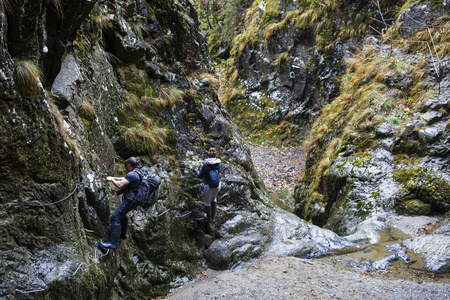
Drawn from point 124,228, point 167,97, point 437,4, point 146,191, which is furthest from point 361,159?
point 124,228

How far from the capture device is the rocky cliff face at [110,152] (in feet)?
12.6

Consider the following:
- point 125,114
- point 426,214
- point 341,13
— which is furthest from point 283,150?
point 125,114

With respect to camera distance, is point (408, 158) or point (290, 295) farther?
point (408, 158)

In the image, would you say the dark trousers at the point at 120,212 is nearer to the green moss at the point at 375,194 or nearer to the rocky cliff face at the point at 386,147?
the rocky cliff face at the point at 386,147

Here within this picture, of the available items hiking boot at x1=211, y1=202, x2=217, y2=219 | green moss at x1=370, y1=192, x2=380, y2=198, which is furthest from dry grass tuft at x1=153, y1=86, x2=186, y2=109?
green moss at x1=370, y1=192, x2=380, y2=198

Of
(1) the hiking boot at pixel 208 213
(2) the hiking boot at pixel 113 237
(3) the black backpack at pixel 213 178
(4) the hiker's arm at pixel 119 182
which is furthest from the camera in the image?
(1) the hiking boot at pixel 208 213

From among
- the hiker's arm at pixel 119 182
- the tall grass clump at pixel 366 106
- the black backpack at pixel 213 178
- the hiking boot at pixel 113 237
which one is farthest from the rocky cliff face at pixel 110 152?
the tall grass clump at pixel 366 106

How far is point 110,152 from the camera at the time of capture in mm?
6602

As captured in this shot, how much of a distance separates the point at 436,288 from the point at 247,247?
3948 millimetres

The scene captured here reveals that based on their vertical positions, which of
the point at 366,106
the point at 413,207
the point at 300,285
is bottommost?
the point at 300,285

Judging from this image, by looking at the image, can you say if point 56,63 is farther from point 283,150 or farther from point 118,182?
point 283,150

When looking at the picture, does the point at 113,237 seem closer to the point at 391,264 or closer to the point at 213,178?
the point at 213,178

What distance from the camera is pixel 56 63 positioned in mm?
5047

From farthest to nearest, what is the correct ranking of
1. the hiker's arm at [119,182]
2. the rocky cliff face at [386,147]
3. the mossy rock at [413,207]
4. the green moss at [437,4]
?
the green moss at [437,4] → the rocky cliff face at [386,147] → the mossy rock at [413,207] → the hiker's arm at [119,182]
